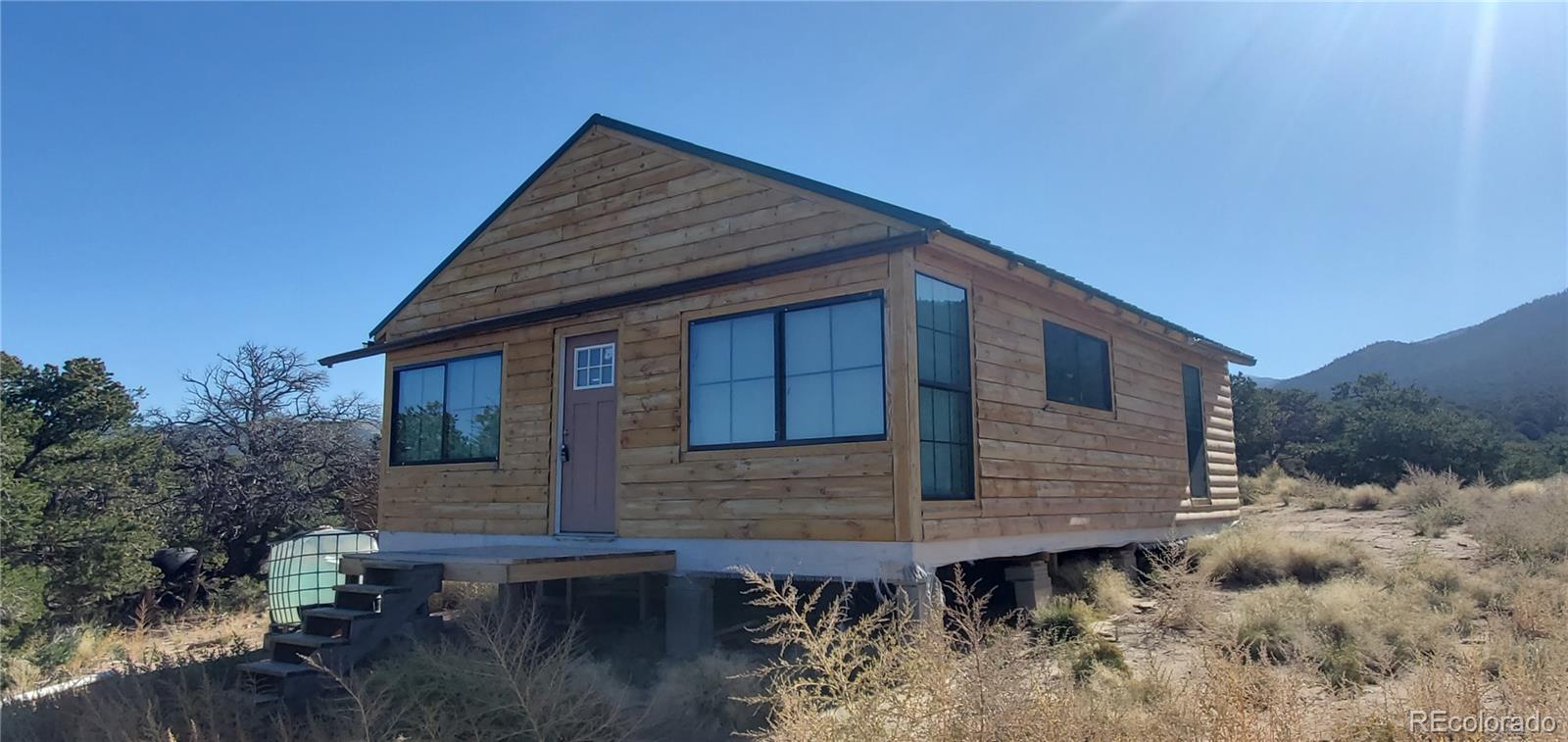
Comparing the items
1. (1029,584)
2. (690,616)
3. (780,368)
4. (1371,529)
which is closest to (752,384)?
(780,368)

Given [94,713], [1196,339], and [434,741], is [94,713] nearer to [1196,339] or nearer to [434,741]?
[434,741]

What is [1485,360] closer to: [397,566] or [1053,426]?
[1053,426]

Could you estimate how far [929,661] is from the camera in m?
3.95

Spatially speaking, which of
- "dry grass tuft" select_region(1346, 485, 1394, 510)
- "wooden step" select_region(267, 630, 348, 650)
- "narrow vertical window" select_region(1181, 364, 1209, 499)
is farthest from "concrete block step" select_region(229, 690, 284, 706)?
"dry grass tuft" select_region(1346, 485, 1394, 510)

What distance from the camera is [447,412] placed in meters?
11.0

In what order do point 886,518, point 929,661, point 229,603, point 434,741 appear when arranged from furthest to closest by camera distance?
1. point 229,603
2. point 886,518
3. point 434,741
4. point 929,661

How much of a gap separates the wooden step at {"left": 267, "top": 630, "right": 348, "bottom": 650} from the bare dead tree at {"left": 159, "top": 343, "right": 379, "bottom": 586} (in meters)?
12.2

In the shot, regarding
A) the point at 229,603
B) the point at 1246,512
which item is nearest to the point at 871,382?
the point at 1246,512

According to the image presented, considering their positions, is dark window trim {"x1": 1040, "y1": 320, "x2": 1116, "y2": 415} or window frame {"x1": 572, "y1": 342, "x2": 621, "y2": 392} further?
window frame {"x1": 572, "y1": 342, "x2": 621, "y2": 392}

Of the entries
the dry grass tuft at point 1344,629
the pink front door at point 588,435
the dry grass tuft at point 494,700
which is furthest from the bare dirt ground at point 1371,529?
the dry grass tuft at point 494,700

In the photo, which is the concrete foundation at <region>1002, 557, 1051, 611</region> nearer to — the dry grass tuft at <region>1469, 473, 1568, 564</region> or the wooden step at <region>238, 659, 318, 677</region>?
the dry grass tuft at <region>1469, 473, 1568, 564</region>

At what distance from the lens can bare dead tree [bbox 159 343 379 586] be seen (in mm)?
18156

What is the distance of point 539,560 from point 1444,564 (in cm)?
801

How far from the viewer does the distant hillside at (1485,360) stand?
4616 centimetres
